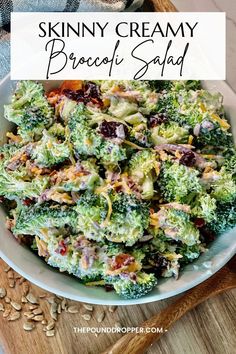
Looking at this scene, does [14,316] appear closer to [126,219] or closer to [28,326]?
[28,326]

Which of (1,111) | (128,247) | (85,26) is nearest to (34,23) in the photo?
(85,26)

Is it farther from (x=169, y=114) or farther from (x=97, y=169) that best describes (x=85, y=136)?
(x=169, y=114)

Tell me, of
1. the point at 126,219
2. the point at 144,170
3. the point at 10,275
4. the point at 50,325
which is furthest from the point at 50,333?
the point at 144,170

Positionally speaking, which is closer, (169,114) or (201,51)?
(169,114)

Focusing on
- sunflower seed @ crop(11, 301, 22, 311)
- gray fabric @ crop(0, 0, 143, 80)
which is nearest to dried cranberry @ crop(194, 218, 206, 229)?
sunflower seed @ crop(11, 301, 22, 311)

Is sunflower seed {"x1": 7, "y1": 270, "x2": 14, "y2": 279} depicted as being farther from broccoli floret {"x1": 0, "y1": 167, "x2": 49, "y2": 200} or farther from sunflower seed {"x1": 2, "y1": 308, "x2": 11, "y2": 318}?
broccoli floret {"x1": 0, "y1": 167, "x2": 49, "y2": 200}

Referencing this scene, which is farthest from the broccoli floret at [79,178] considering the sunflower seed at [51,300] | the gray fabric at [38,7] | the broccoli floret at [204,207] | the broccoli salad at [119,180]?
the gray fabric at [38,7]

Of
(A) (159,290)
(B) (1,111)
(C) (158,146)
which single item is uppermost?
(C) (158,146)

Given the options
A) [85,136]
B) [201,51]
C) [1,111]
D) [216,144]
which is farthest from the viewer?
[201,51]
